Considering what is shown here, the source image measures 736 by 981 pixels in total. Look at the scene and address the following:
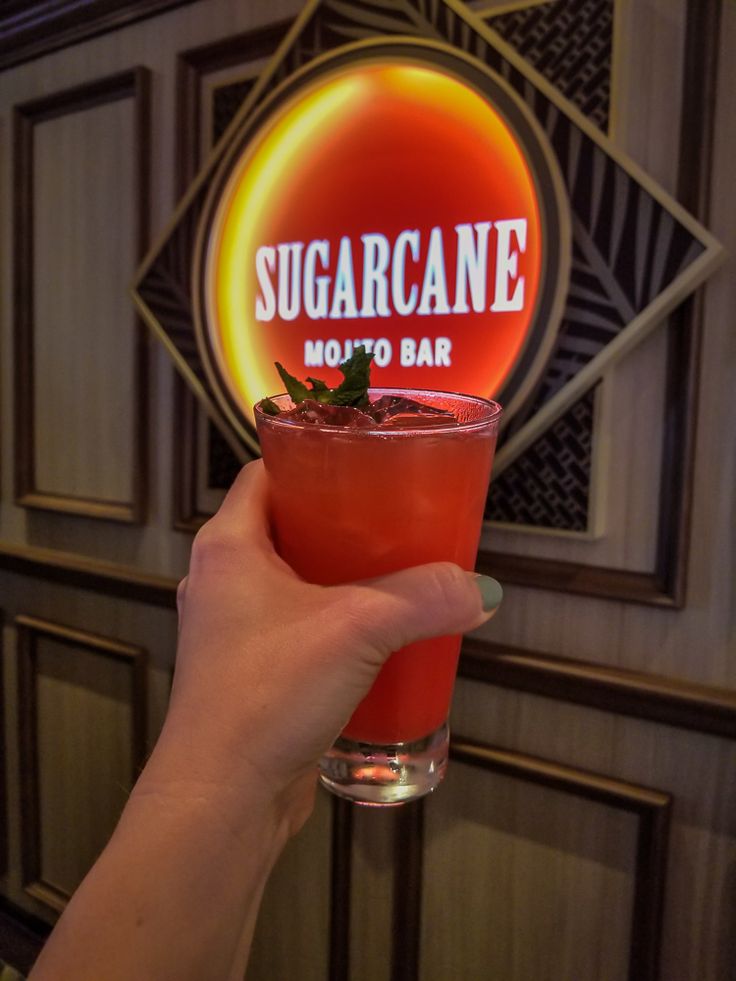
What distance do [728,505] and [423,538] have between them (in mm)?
899

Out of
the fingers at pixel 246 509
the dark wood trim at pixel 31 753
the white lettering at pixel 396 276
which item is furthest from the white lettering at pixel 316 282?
the dark wood trim at pixel 31 753

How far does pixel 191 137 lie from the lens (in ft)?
7.07

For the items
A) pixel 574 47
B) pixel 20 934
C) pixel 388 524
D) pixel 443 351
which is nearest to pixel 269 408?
pixel 388 524

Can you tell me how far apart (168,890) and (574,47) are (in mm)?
1692

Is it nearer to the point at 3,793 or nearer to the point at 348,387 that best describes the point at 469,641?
the point at 348,387

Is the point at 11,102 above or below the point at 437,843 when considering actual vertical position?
above

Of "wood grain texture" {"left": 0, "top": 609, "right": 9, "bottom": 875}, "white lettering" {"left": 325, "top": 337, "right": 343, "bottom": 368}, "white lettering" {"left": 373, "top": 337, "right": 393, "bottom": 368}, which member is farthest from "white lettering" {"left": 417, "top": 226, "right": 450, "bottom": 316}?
"wood grain texture" {"left": 0, "top": 609, "right": 9, "bottom": 875}

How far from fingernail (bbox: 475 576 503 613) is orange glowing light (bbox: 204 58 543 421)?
82cm

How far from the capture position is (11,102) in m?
2.60

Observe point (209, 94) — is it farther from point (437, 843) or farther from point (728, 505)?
point (437, 843)

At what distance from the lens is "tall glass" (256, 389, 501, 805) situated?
85 cm

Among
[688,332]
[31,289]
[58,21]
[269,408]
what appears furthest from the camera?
[31,289]

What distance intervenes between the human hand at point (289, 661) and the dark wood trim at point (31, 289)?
5.23 feet

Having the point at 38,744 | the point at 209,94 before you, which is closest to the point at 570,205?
the point at 209,94
